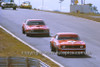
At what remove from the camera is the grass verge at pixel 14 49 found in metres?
23.1

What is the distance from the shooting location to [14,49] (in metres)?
25.8

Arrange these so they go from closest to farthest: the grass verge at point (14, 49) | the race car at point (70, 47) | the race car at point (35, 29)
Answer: the grass verge at point (14, 49), the race car at point (70, 47), the race car at point (35, 29)

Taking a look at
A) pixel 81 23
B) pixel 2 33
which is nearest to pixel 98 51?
pixel 2 33

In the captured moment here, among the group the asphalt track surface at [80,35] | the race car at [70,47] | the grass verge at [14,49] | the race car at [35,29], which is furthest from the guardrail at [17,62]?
the race car at [35,29]

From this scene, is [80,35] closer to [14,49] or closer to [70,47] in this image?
[14,49]

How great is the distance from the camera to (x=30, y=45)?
1129 inches

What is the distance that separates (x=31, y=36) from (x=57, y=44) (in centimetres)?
1026

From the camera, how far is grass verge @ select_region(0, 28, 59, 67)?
23145mm

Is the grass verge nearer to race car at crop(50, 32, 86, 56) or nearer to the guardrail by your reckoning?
race car at crop(50, 32, 86, 56)

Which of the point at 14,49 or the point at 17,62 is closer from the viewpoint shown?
the point at 17,62

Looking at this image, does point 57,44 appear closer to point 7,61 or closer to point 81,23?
point 7,61

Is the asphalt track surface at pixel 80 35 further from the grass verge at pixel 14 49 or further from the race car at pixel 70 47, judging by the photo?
the grass verge at pixel 14 49

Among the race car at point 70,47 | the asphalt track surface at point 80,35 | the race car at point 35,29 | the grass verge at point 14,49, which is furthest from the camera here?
the race car at point 35,29

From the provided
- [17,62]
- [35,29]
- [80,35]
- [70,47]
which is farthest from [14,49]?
[80,35]
